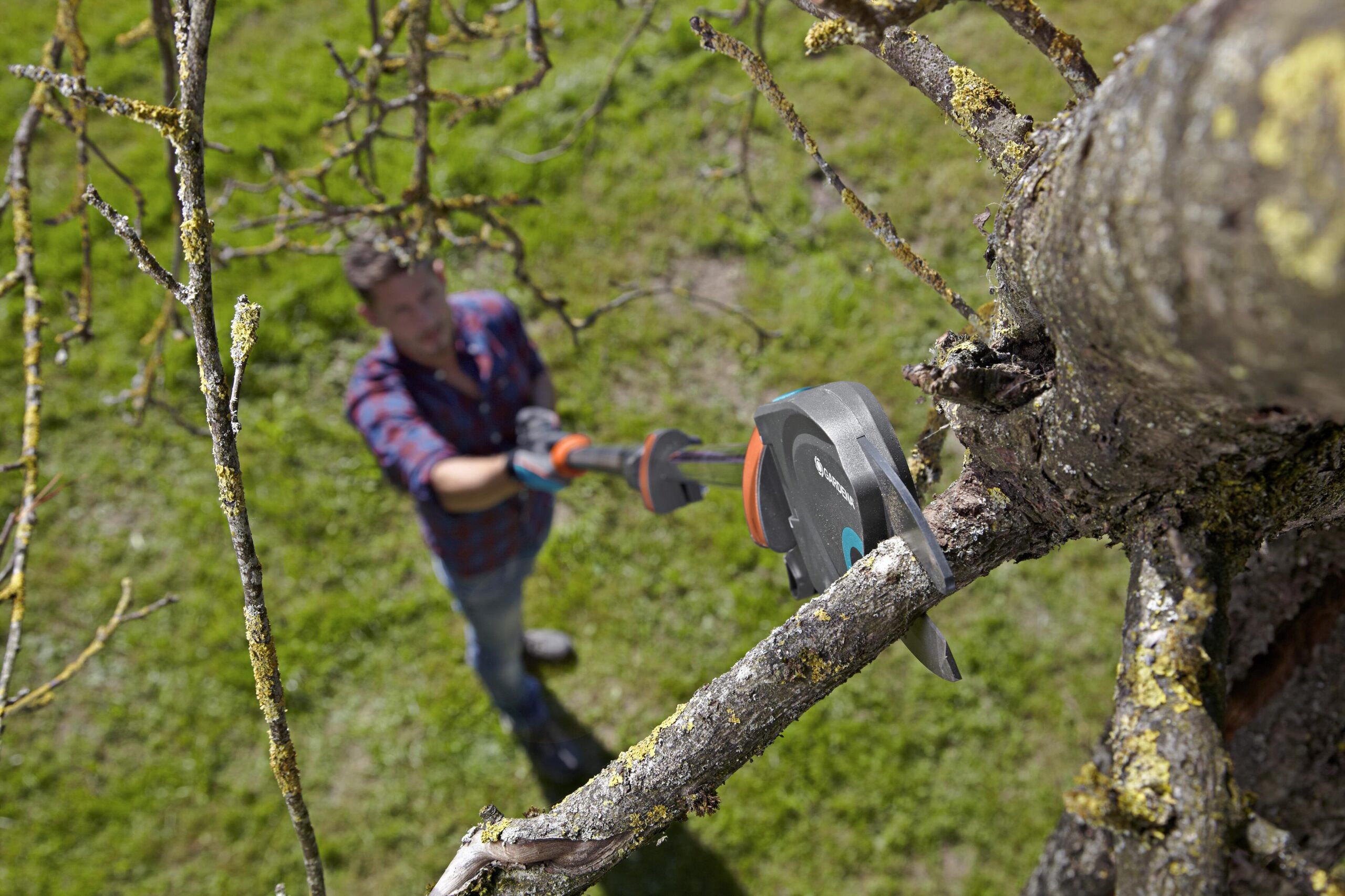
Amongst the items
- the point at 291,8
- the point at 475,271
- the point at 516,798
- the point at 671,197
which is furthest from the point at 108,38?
the point at 516,798

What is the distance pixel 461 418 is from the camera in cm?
328

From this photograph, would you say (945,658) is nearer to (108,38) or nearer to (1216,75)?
(1216,75)

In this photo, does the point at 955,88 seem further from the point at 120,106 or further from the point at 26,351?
the point at 26,351

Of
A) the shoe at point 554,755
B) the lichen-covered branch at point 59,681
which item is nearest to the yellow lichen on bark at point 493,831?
the lichen-covered branch at point 59,681

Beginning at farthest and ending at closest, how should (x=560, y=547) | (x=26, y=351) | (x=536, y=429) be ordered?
(x=560, y=547) → (x=536, y=429) → (x=26, y=351)

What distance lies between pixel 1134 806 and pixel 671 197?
5133mm

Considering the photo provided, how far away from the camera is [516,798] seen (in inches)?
159

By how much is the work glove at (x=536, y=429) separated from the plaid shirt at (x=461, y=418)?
118 millimetres

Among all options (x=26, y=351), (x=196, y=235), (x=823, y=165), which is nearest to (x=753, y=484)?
(x=823, y=165)

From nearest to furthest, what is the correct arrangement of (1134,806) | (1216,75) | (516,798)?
1. (1216,75)
2. (1134,806)
3. (516,798)

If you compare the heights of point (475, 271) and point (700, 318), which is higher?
point (475, 271)

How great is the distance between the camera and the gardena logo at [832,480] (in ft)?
3.77

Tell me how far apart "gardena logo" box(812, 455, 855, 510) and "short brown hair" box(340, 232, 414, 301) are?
6.77 feet

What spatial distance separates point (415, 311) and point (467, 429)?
1.85ft
